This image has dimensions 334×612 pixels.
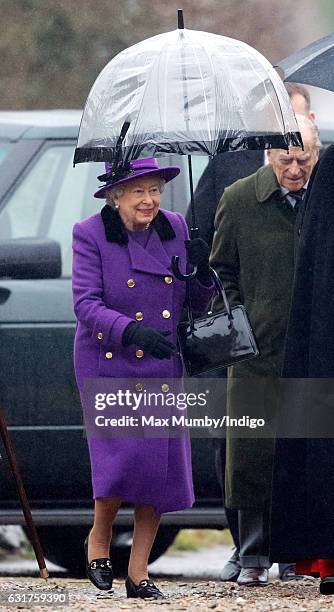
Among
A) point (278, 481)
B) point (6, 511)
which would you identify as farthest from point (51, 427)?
point (278, 481)

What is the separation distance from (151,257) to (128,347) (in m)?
0.32

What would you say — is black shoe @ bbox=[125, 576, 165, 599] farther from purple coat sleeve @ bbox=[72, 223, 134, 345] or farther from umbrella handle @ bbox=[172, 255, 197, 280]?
umbrella handle @ bbox=[172, 255, 197, 280]

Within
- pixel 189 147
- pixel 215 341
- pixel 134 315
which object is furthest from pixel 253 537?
pixel 189 147

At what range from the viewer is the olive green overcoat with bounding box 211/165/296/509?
23.6 ft

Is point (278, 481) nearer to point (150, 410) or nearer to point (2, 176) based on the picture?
point (150, 410)

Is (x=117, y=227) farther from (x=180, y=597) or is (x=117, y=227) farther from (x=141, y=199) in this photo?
(x=180, y=597)

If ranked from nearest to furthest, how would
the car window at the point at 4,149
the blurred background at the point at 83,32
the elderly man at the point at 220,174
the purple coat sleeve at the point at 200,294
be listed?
the purple coat sleeve at the point at 200,294 → the elderly man at the point at 220,174 → the car window at the point at 4,149 → the blurred background at the point at 83,32

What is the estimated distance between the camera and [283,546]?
653 cm

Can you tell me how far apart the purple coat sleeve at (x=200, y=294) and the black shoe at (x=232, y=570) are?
4.37ft

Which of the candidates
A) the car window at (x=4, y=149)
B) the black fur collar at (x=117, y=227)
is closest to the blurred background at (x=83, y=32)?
the car window at (x=4, y=149)

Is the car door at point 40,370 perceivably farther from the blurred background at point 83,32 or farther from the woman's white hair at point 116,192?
the blurred background at point 83,32

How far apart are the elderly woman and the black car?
101cm

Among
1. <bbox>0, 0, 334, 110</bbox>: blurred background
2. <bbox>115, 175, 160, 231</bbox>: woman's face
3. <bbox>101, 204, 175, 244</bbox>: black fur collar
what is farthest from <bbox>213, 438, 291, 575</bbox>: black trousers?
<bbox>0, 0, 334, 110</bbox>: blurred background

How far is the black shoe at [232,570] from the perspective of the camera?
25.3ft
